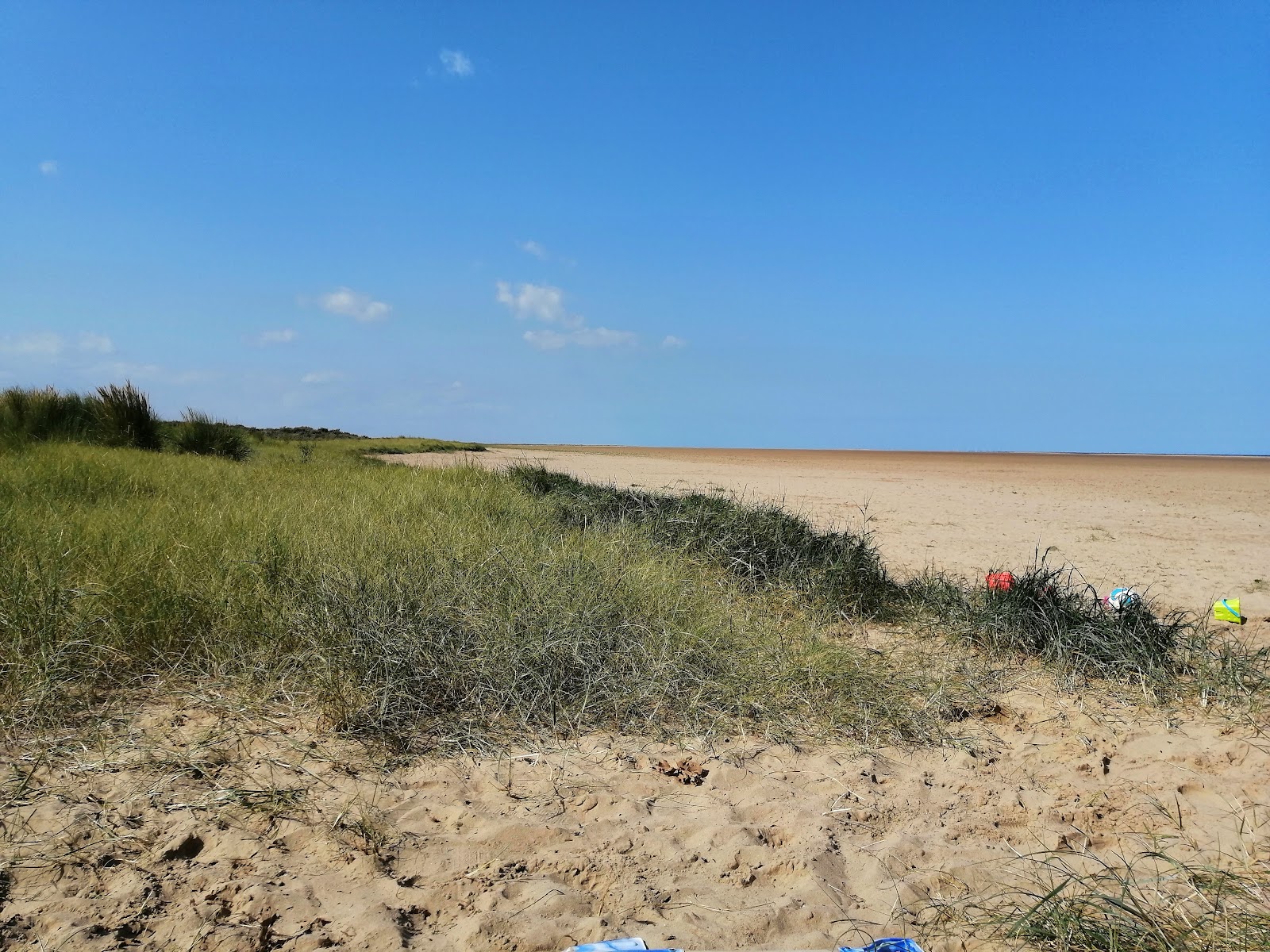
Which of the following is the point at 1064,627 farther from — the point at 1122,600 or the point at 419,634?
the point at 419,634

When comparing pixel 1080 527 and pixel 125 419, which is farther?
pixel 125 419

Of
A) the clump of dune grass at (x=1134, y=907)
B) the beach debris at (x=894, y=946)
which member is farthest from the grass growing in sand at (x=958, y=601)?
the beach debris at (x=894, y=946)

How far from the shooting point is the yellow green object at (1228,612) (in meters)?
4.77

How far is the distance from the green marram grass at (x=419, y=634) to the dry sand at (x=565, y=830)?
22 centimetres

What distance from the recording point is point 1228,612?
4785 millimetres

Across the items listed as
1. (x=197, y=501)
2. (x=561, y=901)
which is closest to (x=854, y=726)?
(x=561, y=901)

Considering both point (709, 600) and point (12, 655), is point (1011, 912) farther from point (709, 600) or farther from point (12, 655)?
point (12, 655)

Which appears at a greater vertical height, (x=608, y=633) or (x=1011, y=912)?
(x=608, y=633)

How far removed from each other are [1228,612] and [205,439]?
13224mm

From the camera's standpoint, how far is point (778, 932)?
5.82 feet

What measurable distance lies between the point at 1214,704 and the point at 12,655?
497cm

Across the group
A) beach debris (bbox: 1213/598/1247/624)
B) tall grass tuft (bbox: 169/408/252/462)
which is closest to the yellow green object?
beach debris (bbox: 1213/598/1247/624)

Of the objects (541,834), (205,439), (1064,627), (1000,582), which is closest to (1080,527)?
(1000,582)

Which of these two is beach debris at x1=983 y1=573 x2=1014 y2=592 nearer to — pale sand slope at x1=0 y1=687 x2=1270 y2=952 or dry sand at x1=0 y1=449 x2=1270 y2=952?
dry sand at x1=0 y1=449 x2=1270 y2=952
